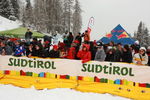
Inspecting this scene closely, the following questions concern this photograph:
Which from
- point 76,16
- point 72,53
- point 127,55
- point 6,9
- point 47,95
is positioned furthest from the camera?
point 6,9

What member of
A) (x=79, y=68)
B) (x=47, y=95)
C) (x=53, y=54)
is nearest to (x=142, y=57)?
(x=79, y=68)

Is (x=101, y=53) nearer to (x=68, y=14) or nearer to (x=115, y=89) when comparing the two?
(x=115, y=89)

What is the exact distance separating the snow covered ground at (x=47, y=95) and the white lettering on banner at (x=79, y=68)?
2.37 ft

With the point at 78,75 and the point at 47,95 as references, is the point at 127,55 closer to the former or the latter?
the point at 78,75

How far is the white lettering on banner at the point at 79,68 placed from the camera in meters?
7.63

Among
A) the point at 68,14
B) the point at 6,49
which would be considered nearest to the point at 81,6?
the point at 68,14

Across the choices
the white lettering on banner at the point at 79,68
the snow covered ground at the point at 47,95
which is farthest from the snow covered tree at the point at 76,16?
the snow covered ground at the point at 47,95

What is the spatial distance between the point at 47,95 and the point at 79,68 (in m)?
1.45

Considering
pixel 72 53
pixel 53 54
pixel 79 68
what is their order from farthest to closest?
pixel 72 53
pixel 53 54
pixel 79 68

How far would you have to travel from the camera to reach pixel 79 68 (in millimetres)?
8133

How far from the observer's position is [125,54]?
8625 millimetres

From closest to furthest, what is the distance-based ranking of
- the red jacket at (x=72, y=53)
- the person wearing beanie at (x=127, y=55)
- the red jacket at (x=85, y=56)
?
the red jacket at (x=85, y=56), the person wearing beanie at (x=127, y=55), the red jacket at (x=72, y=53)

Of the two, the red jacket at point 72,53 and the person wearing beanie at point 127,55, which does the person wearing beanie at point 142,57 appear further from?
the red jacket at point 72,53

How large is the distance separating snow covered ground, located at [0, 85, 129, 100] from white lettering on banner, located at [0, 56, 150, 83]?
72 cm
